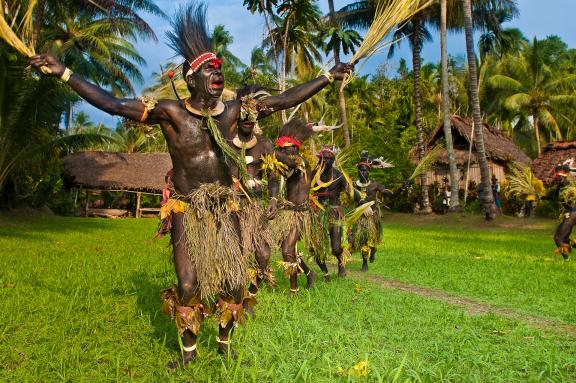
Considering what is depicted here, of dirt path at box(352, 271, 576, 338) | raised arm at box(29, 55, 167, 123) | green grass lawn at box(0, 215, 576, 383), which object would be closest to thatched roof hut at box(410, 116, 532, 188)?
green grass lawn at box(0, 215, 576, 383)

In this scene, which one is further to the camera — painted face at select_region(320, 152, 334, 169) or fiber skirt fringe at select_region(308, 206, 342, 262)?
painted face at select_region(320, 152, 334, 169)

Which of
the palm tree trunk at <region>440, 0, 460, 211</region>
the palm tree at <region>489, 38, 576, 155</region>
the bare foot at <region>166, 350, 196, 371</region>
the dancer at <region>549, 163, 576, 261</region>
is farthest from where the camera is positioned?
the palm tree at <region>489, 38, 576, 155</region>

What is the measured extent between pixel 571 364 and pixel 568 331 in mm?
1293

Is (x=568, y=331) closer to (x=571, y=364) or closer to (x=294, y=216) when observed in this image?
(x=571, y=364)

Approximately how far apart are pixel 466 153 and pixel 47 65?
27257mm

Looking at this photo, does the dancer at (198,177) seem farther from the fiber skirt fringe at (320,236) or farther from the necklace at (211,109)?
the fiber skirt fringe at (320,236)

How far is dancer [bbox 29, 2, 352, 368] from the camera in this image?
12.0 feet

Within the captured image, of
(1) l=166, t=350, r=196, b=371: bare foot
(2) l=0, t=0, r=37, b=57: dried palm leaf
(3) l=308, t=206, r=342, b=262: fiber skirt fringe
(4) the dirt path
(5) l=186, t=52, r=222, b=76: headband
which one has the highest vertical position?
(2) l=0, t=0, r=37, b=57: dried palm leaf

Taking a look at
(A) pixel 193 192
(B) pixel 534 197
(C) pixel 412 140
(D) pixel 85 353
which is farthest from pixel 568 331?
(C) pixel 412 140

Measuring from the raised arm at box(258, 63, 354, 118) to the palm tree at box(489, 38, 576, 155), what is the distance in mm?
32995

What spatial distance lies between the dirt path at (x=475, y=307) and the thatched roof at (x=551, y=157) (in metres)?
19.2

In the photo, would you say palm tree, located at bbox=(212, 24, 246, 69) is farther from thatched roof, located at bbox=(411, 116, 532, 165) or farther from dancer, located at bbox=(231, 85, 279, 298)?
dancer, located at bbox=(231, 85, 279, 298)

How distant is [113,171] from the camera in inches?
1219

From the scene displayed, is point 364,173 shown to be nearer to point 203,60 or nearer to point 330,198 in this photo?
point 330,198
